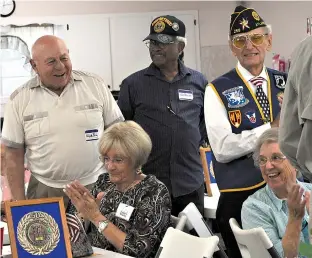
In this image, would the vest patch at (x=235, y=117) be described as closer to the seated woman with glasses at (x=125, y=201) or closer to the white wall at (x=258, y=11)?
the seated woman with glasses at (x=125, y=201)

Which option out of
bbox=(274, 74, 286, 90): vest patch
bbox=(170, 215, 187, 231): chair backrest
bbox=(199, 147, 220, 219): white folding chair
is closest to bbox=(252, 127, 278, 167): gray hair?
bbox=(274, 74, 286, 90): vest patch

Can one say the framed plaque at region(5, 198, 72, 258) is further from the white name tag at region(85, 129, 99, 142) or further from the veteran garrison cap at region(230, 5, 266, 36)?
the veteran garrison cap at region(230, 5, 266, 36)

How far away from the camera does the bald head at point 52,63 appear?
11.2ft

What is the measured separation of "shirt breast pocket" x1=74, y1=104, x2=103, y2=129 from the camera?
3375 millimetres

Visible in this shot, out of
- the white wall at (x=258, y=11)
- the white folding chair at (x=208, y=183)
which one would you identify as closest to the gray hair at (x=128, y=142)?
the white folding chair at (x=208, y=183)

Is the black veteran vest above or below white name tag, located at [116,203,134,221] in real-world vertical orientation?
above

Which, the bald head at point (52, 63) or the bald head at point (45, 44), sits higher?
the bald head at point (45, 44)

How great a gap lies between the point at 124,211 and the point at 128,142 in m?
0.34

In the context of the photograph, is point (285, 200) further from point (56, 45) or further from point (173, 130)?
point (56, 45)

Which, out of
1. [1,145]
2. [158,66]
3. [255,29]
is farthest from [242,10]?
[1,145]

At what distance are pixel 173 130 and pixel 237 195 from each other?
0.79m

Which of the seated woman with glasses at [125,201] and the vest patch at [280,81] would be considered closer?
the seated woman with glasses at [125,201]

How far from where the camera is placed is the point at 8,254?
268 centimetres

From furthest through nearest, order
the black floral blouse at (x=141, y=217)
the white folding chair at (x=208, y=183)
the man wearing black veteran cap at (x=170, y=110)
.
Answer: the white folding chair at (x=208, y=183), the man wearing black veteran cap at (x=170, y=110), the black floral blouse at (x=141, y=217)
